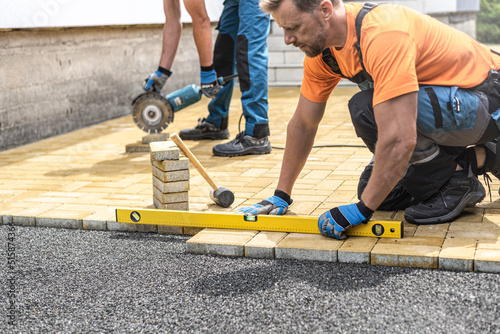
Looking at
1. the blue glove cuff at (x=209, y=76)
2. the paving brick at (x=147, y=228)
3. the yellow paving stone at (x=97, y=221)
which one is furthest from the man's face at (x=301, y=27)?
the blue glove cuff at (x=209, y=76)

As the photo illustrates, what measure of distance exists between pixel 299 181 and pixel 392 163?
1364mm

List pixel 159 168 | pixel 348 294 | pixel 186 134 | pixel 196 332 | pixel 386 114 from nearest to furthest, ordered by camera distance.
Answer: pixel 196 332 → pixel 348 294 → pixel 386 114 → pixel 159 168 → pixel 186 134

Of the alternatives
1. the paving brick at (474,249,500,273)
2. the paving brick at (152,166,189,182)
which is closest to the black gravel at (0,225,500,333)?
the paving brick at (474,249,500,273)

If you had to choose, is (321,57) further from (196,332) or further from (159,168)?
(196,332)

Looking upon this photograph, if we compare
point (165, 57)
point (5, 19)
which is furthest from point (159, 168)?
point (5, 19)

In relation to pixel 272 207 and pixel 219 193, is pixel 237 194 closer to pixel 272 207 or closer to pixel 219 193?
pixel 219 193

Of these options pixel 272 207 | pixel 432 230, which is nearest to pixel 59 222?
pixel 272 207

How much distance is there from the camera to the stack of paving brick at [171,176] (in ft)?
10.2

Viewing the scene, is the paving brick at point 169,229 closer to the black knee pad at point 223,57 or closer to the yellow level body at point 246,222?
the yellow level body at point 246,222

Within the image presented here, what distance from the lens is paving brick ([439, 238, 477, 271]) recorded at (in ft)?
7.95

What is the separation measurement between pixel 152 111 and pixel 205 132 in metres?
0.55

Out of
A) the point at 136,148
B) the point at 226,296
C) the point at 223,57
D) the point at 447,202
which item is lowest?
the point at 136,148

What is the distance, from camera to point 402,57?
2.43 m

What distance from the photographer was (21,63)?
553 centimetres
